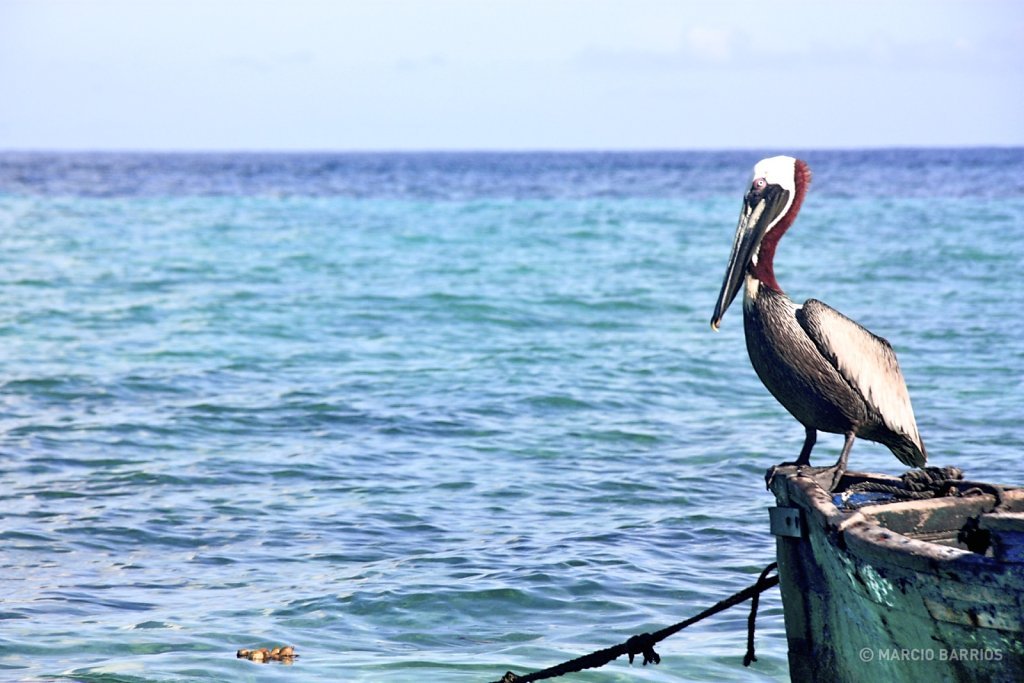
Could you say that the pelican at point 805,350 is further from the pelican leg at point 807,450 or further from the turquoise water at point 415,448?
the turquoise water at point 415,448

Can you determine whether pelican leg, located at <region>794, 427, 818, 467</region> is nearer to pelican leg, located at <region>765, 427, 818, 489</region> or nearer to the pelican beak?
pelican leg, located at <region>765, 427, 818, 489</region>

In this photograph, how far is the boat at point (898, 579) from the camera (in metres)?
3.01

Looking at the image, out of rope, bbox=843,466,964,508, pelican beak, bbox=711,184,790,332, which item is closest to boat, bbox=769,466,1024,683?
rope, bbox=843,466,964,508

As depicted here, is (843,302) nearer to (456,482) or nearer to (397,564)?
(456,482)

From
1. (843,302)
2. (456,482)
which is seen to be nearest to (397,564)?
(456,482)

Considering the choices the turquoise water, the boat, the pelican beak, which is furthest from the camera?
the turquoise water

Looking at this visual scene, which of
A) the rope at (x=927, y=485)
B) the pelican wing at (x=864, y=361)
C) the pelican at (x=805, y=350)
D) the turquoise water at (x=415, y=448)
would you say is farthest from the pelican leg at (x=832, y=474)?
the turquoise water at (x=415, y=448)

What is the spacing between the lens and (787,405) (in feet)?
15.1

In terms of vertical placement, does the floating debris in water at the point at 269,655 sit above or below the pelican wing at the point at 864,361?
below

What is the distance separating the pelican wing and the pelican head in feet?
0.87

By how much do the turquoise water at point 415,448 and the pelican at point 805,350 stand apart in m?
1.34

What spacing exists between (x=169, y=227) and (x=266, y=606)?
1053 inches

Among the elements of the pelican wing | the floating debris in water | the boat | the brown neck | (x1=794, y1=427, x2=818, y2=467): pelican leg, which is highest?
the brown neck

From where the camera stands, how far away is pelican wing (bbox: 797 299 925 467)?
4.48m
